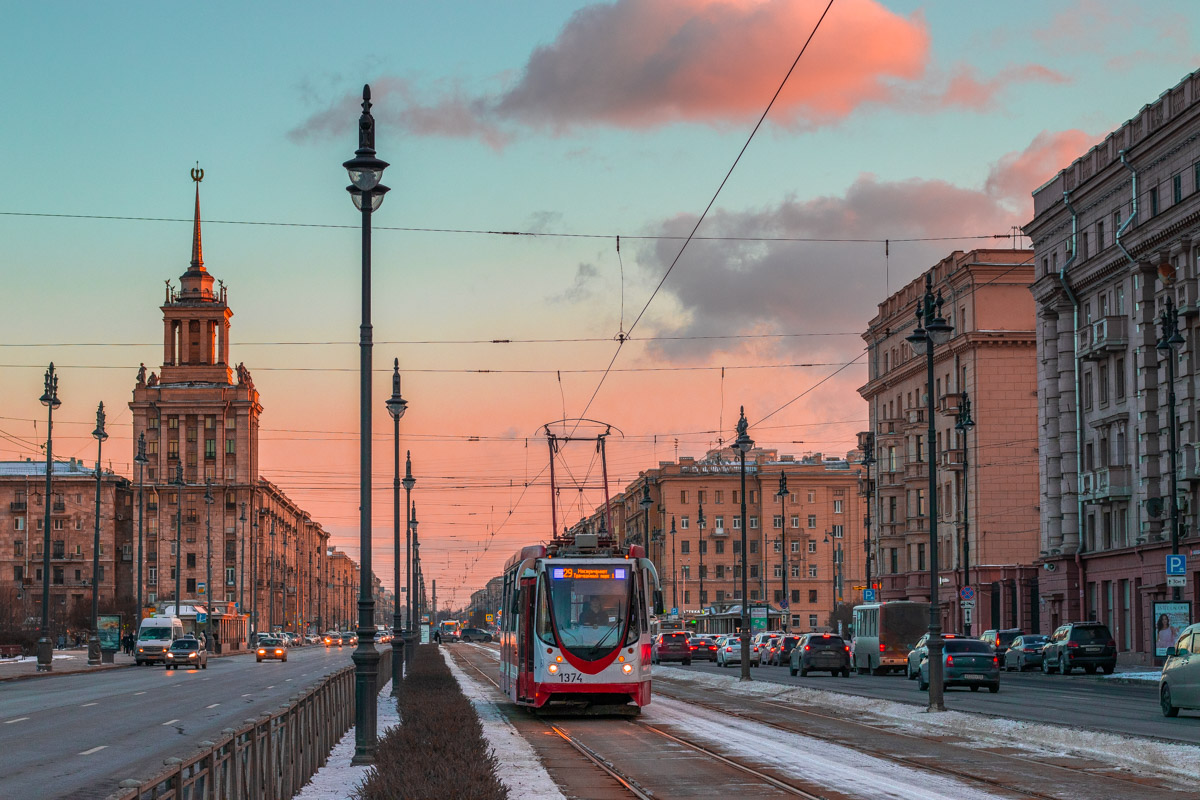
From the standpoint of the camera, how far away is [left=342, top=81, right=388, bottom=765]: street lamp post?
1822 centimetres

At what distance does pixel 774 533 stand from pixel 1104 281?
315 feet

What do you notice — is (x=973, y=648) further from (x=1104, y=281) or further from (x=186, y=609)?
(x=186, y=609)

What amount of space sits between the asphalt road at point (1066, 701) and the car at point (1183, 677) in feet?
0.99

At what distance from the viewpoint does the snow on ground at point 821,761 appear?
15.7 meters

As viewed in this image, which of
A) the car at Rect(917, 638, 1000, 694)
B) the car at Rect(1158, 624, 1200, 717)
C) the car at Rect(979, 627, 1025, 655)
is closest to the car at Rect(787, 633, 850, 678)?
the car at Rect(917, 638, 1000, 694)

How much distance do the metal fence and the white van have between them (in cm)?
5737

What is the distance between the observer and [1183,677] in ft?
91.6

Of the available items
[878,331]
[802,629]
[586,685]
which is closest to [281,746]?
[586,685]

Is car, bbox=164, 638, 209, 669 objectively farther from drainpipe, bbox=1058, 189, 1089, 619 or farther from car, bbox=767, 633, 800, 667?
drainpipe, bbox=1058, 189, 1089, 619

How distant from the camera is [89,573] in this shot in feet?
507

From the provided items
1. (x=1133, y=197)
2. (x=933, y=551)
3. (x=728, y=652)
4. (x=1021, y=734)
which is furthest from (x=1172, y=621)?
(x=728, y=652)

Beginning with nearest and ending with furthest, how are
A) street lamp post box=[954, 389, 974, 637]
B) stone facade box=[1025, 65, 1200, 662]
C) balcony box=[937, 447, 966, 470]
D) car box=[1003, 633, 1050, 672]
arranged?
stone facade box=[1025, 65, 1200, 662]
car box=[1003, 633, 1050, 672]
street lamp post box=[954, 389, 974, 637]
balcony box=[937, 447, 966, 470]

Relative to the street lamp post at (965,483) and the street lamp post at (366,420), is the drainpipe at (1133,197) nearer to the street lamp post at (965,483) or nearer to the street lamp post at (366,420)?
the street lamp post at (965,483)

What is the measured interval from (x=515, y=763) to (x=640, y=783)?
104 inches
